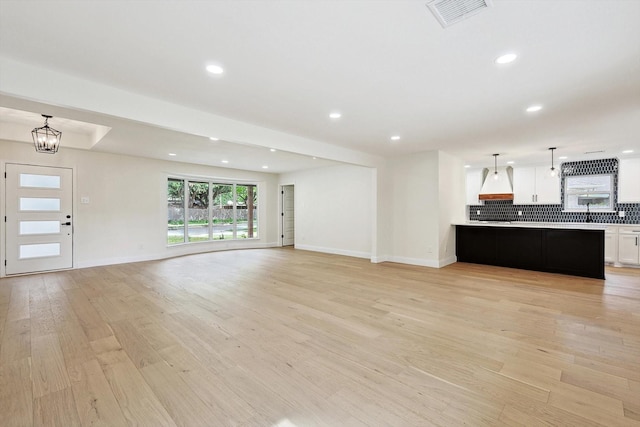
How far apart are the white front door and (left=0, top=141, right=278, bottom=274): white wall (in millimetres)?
125

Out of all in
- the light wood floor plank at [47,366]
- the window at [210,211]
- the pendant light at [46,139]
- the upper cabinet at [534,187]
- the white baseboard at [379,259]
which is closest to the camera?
the light wood floor plank at [47,366]

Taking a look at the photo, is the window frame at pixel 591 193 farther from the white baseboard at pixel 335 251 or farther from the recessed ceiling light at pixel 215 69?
the recessed ceiling light at pixel 215 69

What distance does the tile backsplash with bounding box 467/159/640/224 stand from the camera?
258 inches

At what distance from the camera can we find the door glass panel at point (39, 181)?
5.42 metres

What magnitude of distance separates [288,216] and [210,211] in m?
2.64

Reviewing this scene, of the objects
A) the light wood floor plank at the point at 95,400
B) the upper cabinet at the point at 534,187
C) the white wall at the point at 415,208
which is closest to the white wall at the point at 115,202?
the light wood floor plank at the point at 95,400

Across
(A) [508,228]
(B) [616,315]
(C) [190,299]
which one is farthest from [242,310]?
(A) [508,228]

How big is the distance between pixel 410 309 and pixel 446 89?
8.48 ft

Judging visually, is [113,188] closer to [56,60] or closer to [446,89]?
[56,60]

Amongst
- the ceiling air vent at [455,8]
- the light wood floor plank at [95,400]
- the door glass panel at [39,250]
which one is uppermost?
the ceiling air vent at [455,8]

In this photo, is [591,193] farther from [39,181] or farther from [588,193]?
[39,181]

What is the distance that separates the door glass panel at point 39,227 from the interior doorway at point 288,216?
5.74 m

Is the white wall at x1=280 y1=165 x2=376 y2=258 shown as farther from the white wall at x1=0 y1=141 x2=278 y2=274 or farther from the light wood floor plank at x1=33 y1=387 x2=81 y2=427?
the light wood floor plank at x1=33 y1=387 x2=81 y2=427

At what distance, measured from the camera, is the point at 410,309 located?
3525mm
